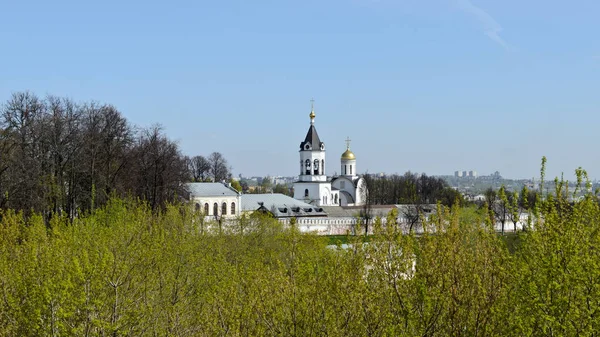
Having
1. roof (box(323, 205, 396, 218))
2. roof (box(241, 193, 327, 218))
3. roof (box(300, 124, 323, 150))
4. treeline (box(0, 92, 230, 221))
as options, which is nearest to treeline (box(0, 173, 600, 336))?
treeline (box(0, 92, 230, 221))

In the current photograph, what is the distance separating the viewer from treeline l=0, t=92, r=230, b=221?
34312 mm

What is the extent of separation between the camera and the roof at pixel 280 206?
6781 cm

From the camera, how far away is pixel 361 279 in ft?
37.3

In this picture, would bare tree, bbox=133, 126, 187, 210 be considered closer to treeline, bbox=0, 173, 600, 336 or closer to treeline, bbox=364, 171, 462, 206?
treeline, bbox=0, 173, 600, 336

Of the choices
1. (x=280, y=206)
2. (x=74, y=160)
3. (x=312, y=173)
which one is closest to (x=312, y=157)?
(x=312, y=173)

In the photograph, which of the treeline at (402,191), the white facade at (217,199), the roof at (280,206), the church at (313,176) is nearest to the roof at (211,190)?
the white facade at (217,199)

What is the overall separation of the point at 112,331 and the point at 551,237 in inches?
286

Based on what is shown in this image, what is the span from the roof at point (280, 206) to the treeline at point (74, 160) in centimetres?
2205

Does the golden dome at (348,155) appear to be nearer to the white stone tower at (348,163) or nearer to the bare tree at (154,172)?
the white stone tower at (348,163)

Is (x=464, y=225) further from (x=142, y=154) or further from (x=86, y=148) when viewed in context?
(x=142, y=154)

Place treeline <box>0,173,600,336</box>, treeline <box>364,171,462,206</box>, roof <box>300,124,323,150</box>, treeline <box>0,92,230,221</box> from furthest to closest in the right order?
treeline <box>364,171,462,206</box>
roof <box>300,124,323,150</box>
treeline <box>0,92,230,221</box>
treeline <box>0,173,600,336</box>

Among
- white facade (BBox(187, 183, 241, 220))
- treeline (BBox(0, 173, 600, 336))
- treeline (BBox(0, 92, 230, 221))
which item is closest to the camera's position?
treeline (BBox(0, 173, 600, 336))

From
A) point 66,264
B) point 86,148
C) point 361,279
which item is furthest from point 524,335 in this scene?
point 86,148

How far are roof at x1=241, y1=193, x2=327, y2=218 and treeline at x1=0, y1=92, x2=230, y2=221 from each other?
72.3ft
